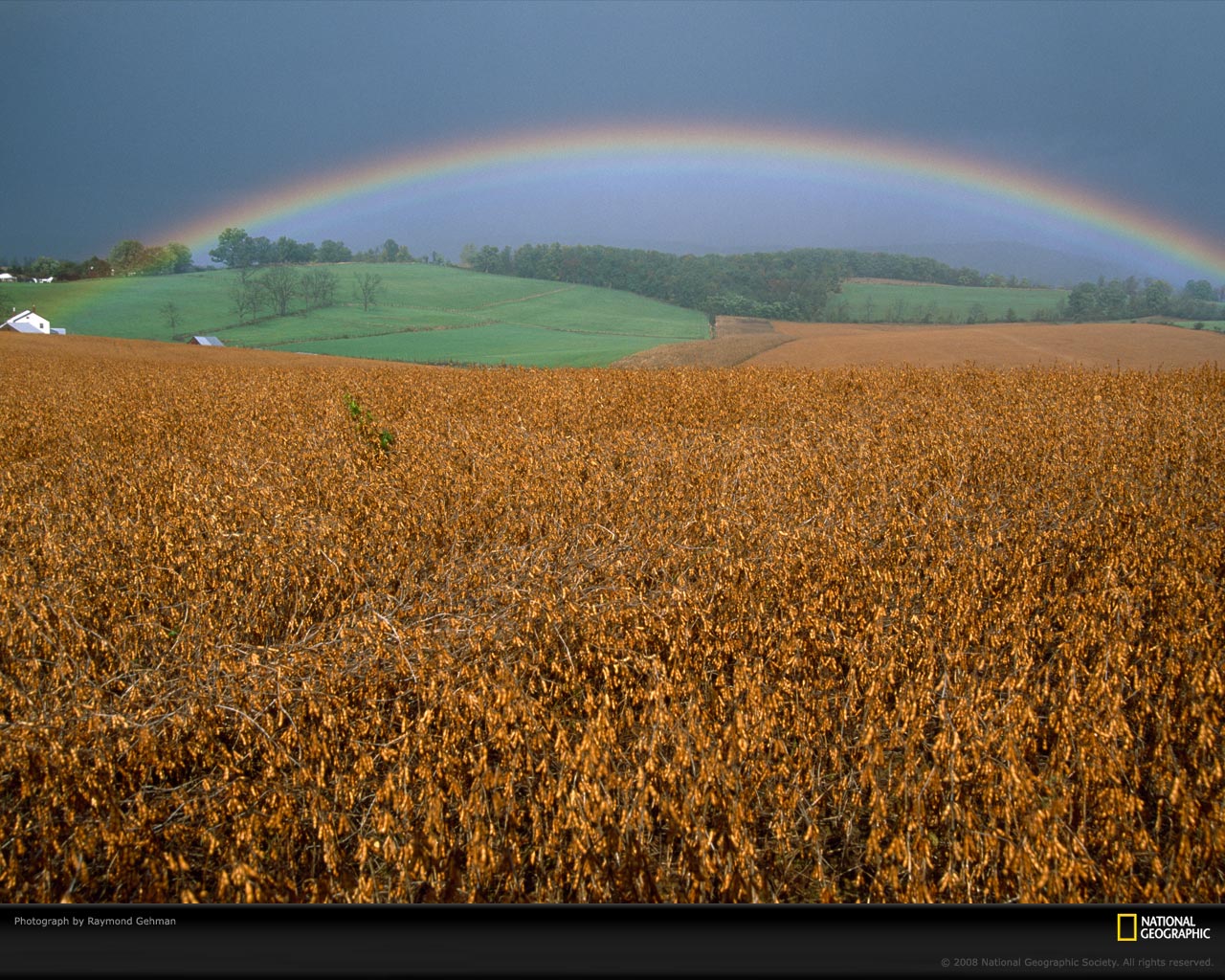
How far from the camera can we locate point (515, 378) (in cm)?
1230

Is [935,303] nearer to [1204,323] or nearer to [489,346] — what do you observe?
[1204,323]

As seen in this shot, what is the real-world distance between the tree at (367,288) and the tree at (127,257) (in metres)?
22.2

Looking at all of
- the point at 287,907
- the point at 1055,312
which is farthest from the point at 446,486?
the point at 1055,312

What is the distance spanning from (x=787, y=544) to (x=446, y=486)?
2.52 m

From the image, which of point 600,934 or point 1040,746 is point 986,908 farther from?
point 1040,746

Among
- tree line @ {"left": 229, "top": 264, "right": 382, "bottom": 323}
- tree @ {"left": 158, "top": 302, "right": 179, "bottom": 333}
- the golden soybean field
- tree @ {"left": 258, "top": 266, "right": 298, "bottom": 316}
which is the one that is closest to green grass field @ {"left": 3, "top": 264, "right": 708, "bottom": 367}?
tree @ {"left": 158, "top": 302, "right": 179, "bottom": 333}

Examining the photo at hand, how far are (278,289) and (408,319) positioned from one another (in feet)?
36.5

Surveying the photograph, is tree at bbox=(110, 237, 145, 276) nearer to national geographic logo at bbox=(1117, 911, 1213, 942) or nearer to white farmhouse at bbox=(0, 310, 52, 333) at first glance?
white farmhouse at bbox=(0, 310, 52, 333)

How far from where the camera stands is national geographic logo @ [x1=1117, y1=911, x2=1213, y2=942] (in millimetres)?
Result: 1150

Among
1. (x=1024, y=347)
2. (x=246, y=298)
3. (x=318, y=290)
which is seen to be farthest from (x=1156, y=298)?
(x=246, y=298)

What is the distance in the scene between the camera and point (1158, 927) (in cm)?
117

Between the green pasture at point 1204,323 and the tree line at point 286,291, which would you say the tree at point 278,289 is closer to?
the tree line at point 286,291

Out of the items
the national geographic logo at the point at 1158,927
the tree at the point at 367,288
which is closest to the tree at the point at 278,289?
the tree at the point at 367,288

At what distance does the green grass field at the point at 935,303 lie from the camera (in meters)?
49.2
